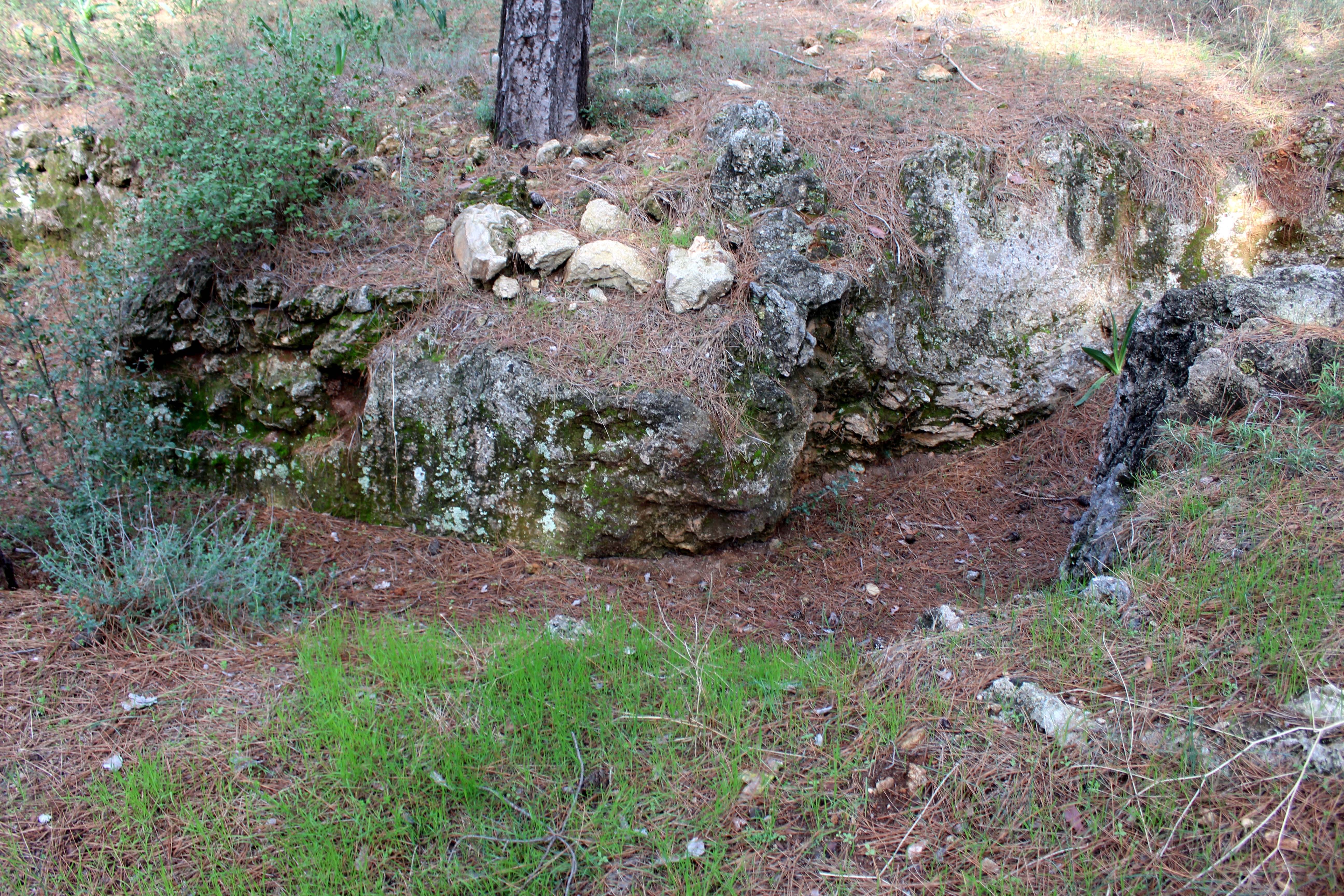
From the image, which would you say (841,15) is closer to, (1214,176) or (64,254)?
(1214,176)

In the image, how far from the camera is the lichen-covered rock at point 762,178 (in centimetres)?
478

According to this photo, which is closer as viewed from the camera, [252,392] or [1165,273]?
[252,392]

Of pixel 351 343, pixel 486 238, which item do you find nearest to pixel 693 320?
pixel 486 238

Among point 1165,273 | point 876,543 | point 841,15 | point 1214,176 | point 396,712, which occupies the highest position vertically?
point 841,15

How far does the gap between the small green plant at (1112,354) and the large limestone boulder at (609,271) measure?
2859 mm

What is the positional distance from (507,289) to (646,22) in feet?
12.0

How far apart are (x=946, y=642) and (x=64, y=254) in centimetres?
697

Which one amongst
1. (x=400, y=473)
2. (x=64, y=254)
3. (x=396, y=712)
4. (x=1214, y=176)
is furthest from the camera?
(x=64, y=254)

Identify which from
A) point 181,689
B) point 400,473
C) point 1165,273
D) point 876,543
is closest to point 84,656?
point 181,689

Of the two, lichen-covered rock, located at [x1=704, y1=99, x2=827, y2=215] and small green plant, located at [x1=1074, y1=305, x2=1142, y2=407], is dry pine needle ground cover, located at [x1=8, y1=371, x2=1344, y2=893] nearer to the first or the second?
small green plant, located at [x1=1074, y1=305, x2=1142, y2=407]

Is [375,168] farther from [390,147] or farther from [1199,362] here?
[1199,362]

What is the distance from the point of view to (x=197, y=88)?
447 cm

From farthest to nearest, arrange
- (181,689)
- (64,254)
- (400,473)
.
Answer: (64,254) < (400,473) < (181,689)

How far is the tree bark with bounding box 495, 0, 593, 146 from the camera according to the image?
5.20 metres
